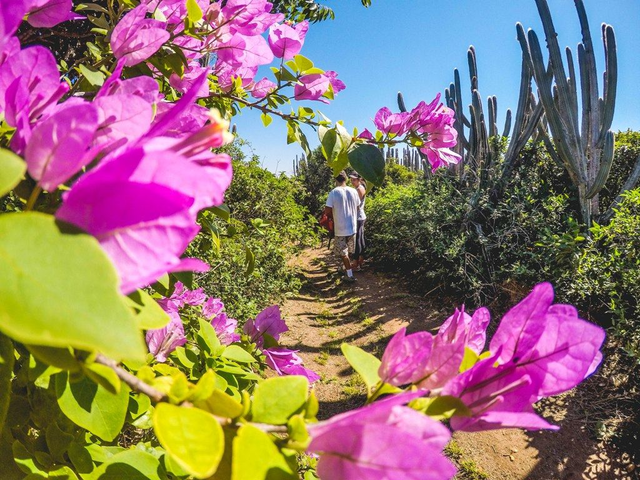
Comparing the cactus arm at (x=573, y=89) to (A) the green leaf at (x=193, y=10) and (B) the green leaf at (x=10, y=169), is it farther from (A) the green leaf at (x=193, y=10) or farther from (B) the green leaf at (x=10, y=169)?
(B) the green leaf at (x=10, y=169)

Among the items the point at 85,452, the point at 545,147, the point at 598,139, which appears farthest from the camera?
the point at 545,147

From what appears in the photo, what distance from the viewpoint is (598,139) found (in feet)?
15.9

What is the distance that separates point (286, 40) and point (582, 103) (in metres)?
5.39

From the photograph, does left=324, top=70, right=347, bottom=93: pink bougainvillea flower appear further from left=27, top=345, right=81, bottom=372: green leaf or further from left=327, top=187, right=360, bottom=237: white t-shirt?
left=327, top=187, right=360, bottom=237: white t-shirt

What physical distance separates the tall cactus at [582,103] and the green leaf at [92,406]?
5.25 metres

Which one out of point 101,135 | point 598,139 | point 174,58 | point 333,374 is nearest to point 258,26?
point 174,58

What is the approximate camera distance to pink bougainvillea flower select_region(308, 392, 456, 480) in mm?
243

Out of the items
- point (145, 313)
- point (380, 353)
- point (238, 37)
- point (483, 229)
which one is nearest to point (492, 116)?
point (483, 229)

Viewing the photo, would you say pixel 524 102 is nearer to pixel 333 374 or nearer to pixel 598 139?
pixel 598 139

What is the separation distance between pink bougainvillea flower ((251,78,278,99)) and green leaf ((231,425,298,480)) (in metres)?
0.91

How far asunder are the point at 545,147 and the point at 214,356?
19.2ft

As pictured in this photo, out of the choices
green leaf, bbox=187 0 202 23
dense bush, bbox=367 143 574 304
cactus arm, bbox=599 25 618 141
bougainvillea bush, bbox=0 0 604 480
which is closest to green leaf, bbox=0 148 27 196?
bougainvillea bush, bbox=0 0 604 480

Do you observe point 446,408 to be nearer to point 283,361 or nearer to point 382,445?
point 382,445

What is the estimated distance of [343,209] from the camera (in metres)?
6.33
